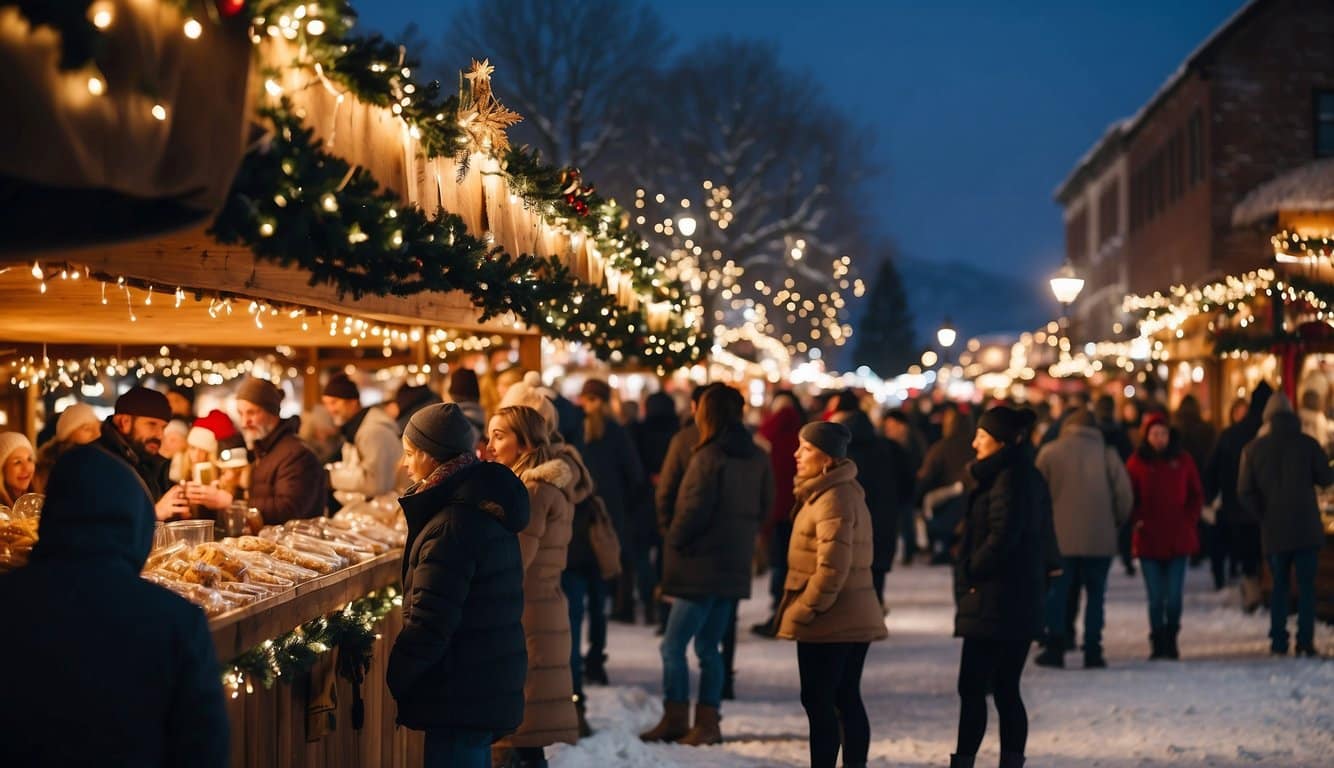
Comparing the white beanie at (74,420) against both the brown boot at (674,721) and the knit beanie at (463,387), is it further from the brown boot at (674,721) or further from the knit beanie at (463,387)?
the brown boot at (674,721)

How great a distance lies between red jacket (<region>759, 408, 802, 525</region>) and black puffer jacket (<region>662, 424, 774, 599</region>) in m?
3.89

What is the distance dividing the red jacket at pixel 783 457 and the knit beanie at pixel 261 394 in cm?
550

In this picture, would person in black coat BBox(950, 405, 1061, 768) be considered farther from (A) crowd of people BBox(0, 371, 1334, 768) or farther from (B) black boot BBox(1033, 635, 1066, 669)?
(B) black boot BBox(1033, 635, 1066, 669)

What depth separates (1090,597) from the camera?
43.1 ft

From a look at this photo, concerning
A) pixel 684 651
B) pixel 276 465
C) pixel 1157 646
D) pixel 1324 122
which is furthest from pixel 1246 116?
pixel 276 465

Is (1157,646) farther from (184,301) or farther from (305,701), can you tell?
(305,701)

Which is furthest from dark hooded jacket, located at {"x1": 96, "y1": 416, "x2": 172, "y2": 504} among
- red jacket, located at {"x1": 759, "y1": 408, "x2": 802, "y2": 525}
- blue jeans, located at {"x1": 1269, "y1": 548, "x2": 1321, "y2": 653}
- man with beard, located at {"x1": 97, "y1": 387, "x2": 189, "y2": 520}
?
blue jeans, located at {"x1": 1269, "y1": 548, "x2": 1321, "y2": 653}

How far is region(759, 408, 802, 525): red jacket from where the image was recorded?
1456 centimetres

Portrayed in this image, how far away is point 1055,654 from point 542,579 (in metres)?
6.33

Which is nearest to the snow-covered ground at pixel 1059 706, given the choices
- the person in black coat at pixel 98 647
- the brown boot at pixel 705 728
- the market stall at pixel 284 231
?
the brown boot at pixel 705 728

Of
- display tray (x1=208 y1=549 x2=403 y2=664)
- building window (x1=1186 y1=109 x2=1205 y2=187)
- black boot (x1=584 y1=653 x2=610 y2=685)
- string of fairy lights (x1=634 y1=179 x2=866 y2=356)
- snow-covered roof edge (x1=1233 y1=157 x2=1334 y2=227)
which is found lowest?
black boot (x1=584 y1=653 x2=610 y2=685)

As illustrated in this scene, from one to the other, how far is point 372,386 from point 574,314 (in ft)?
146

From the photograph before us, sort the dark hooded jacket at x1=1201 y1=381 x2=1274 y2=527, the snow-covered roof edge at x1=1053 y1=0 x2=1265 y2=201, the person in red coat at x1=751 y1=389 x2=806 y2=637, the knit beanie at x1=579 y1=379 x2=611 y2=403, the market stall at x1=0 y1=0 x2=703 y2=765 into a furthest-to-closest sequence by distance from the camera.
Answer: the snow-covered roof edge at x1=1053 y1=0 x2=1265 y2=201 → the dark hooded jacket at x1=1201 y1=381 x2=1274 y2=527 → the person in red coat at x1=751 y1=389 x2=806 y2=637 → the knit beanie at x1=579 y1=379 x2=611 y2=403 → the market stall at x1=0 y1=0 x2=703 y2=765

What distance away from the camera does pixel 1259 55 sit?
114 feet
